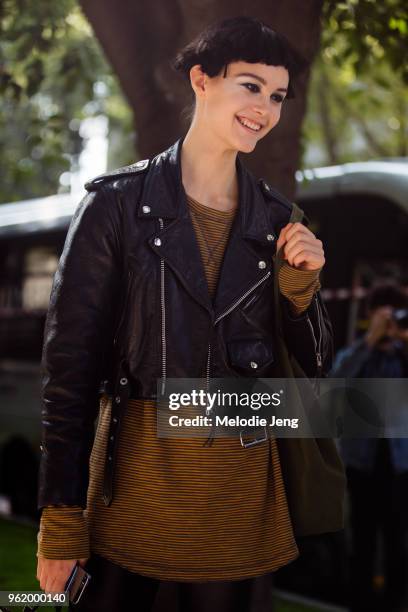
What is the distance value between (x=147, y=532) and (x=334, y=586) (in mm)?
5087

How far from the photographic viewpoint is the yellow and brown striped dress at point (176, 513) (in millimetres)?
2471

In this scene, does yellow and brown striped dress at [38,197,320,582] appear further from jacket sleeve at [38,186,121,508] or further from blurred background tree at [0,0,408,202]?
blurred background tree at [0,0,408,202]

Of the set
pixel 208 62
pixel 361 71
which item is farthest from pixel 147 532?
pixel 361 71

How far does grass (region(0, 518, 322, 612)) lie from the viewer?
6734 mm

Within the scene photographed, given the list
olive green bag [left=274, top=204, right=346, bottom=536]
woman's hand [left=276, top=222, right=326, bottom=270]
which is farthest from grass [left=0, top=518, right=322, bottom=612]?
woman's hand [left=276, top=222, right=326, bottom=270]

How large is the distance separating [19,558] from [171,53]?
4.64 m

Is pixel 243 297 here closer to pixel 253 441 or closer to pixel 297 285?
pixel 297 285

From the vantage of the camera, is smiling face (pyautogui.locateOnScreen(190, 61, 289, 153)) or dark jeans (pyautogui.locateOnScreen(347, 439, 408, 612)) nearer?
smiling face (pyautogui.locateOnScreen(190, 61, 289, 153))

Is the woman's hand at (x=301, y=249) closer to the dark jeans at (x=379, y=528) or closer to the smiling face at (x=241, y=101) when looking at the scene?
the smiling face at (x=241, y=101)

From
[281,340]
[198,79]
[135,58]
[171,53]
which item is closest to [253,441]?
[281,340]

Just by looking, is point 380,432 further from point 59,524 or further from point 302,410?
point 59,524

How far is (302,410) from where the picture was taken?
2.66m

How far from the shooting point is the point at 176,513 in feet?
8.13

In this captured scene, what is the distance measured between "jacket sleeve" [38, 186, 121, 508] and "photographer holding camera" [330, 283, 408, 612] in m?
3.50
